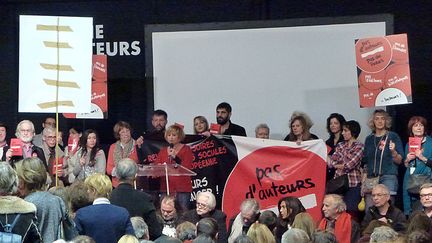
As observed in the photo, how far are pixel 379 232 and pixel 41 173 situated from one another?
2.62 meters

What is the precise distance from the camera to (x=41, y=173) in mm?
7855

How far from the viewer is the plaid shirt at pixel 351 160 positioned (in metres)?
12.5

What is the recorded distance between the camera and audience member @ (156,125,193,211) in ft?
40.8

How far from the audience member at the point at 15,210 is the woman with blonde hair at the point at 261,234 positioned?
2.42 m

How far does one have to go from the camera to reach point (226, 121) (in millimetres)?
13625

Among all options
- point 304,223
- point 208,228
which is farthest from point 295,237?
point 304,223

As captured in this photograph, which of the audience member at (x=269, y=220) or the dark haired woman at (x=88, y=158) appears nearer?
the audience member at (x=269, y=220)

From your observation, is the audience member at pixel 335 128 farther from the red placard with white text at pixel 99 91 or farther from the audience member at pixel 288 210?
the red placard with white text at pixel 99 91

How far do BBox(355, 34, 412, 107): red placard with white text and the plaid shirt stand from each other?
57 cm

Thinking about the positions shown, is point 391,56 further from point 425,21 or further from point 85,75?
point 85,75

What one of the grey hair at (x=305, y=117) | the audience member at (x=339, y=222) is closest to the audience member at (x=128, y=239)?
the audience member at (x=339, y=222)

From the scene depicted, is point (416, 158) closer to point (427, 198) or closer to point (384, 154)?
point (384, 154)

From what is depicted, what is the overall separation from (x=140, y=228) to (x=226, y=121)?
206 inches

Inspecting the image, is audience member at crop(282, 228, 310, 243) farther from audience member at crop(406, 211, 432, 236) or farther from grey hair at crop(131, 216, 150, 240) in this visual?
audience member at crop(406, 211, 432, 236)
